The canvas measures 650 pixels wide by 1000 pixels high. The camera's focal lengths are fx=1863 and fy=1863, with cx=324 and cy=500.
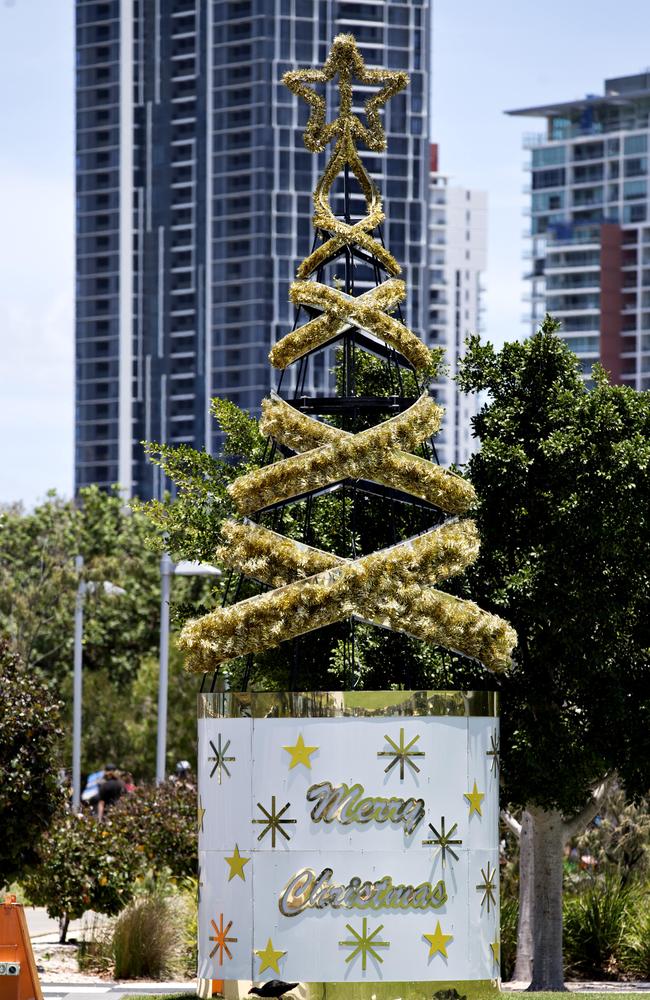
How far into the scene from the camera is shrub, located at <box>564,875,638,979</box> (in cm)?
2083

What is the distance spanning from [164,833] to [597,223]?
137882 millimetres

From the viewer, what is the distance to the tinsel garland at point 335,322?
49.8ft

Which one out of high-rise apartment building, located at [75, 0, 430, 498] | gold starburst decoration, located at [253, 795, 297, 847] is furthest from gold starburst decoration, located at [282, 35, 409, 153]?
high-rise apartment building, located at [75, 0, 430, 498]

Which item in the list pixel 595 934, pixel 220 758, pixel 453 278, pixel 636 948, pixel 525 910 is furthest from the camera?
pixel 453 278

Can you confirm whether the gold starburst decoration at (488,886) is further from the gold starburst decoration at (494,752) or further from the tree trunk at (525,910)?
the tree trunk at (525,910)

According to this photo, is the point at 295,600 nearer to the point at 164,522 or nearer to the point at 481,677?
the point at 481,677

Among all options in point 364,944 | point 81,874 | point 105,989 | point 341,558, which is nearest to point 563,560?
point 341,558

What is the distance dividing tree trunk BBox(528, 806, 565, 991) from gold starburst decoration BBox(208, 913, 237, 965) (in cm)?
520

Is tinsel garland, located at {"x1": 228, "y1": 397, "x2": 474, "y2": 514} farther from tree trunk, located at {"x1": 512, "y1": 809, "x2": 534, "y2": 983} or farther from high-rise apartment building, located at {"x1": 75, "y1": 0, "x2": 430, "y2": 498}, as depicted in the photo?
high-rise apartment building, located at {"x1": 75, "y1": 0, "x2": 430, "y2": 498}

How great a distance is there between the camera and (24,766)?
20281mm

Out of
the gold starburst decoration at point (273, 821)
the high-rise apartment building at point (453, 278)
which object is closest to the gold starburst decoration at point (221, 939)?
the gold starburst decoration at point (273, 821)

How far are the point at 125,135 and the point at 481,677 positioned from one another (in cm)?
12436

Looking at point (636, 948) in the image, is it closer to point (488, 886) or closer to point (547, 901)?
point (547, 901)

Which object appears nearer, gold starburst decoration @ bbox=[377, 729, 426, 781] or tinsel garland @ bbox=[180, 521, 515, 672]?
gold starburst decoration @ bbox=[377, 729, 426, 781]
